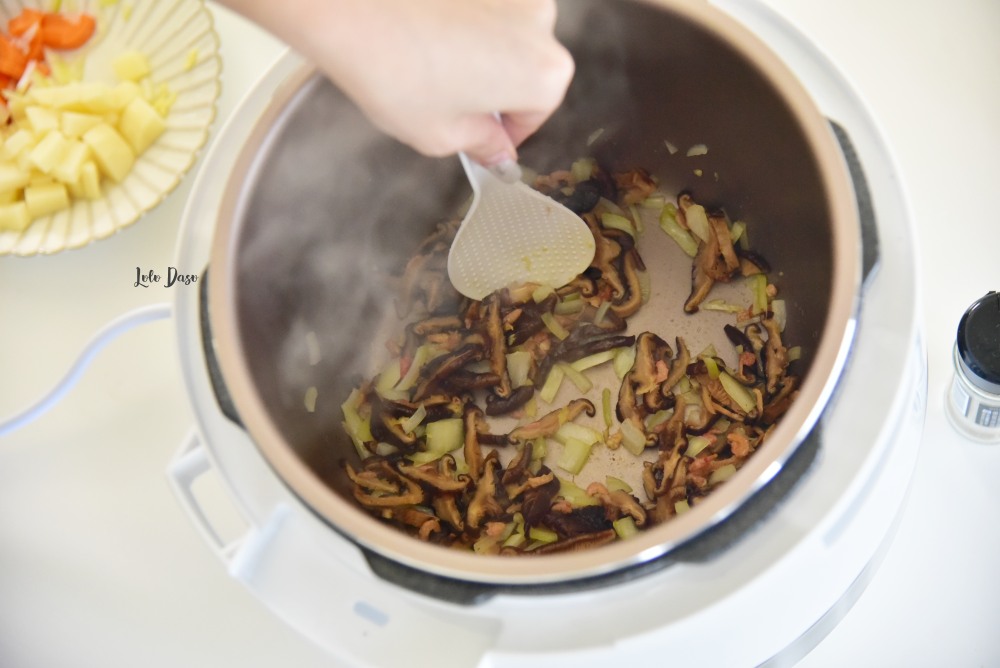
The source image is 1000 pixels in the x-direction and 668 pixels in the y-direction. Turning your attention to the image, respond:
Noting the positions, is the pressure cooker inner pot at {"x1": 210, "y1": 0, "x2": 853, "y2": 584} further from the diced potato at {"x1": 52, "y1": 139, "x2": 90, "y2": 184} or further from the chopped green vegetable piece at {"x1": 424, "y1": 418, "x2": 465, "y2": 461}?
the diced potato at {"x1": 52, "y1": 139, "x2": 90, "y2": 184}

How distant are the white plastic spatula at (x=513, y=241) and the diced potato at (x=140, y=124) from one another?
0.49 m

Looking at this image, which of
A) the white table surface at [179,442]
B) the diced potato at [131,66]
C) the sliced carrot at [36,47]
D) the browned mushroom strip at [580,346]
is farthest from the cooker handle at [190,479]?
the sliced carrot at [36,47]

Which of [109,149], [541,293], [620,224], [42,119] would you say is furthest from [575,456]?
[42,119]

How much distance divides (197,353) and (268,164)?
217 millimetres

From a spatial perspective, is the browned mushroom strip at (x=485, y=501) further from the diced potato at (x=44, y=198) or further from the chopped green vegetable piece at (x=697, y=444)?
the diced potato at (x=44, y=198)

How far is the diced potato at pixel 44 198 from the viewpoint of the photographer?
112cm

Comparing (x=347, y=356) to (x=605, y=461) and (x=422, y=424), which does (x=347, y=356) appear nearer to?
(x=422, y=424)

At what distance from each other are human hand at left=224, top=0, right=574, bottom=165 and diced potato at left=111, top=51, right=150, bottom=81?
0.71m

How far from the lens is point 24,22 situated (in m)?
1.19

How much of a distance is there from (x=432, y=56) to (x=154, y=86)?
2.50ft

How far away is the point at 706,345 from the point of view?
42.4 inches

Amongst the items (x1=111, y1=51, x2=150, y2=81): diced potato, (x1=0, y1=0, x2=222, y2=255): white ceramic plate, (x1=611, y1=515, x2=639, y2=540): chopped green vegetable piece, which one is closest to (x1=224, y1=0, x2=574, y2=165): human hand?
(x1=611, y1=515, x2=639, y2=540): chopped green vegetable piece

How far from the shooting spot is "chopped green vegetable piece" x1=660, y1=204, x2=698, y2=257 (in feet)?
3.68

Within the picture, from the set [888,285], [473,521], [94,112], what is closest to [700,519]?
[888,285]
